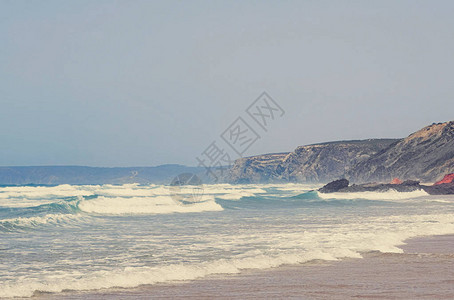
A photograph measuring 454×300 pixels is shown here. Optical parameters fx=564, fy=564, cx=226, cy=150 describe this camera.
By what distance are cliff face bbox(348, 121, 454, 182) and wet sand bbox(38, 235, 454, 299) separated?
7056 centimetres

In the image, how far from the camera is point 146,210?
99.5 feet

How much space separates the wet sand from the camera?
26.2 feet

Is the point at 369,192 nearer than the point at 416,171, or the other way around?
the point at 369,192

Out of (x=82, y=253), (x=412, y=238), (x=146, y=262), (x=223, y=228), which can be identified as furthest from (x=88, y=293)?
(x=223, y=228)

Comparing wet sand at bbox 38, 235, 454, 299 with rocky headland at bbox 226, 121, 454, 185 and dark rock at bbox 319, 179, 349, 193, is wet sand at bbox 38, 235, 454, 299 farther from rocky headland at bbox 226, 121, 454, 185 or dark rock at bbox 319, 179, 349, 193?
dark rock at bbox 319, 179, 349, 193

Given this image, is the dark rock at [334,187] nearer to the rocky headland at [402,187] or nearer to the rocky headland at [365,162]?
the rocky headland at [402,187]

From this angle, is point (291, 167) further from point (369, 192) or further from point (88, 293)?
point (88, 293)

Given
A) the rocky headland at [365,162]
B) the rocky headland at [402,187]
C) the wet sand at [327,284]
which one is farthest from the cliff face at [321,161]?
the wet sand at [327,284]

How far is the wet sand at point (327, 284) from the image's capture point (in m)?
7.99

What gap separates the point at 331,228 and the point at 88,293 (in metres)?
11.5

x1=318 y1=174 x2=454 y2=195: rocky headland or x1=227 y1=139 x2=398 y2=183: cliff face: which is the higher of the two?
x1=227 y1=139 x2=398 y2=183: cliff face

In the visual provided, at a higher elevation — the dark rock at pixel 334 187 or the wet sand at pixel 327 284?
the dark rock at pixel 334 187

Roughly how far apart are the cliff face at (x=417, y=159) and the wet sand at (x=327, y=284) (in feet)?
231

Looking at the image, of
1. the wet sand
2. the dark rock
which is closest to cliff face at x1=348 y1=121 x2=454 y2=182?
the dark rock
